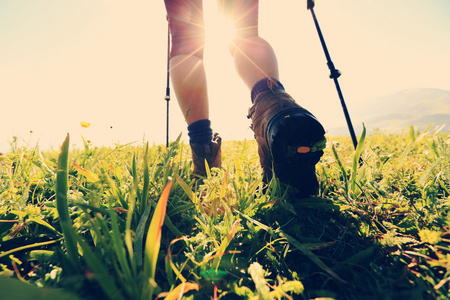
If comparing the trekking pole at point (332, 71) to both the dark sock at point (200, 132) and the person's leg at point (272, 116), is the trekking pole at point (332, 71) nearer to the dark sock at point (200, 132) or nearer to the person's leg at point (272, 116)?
the person's leg at point (272, 116)

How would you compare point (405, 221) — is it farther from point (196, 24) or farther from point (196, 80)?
point (196, 24)

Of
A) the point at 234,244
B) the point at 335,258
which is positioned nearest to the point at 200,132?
the point at 234,244

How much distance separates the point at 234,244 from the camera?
85 centimetres

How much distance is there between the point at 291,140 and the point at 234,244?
62cm

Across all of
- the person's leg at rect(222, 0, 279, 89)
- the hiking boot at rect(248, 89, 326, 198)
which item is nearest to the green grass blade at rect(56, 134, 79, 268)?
the hiking boot at rect(248, 89, 326, 198)

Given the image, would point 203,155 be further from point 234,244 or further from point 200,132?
point 234,244

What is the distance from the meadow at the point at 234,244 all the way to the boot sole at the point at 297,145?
0.35 ft

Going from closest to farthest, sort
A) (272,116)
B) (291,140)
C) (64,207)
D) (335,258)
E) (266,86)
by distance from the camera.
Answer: (64,207) → (335,258) → (291,140) → (272,116) → (266,86)

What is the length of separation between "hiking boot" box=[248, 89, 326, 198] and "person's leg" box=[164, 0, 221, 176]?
0.54 m

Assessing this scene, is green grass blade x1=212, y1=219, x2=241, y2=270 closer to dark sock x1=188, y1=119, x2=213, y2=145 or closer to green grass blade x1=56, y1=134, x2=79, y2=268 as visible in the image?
green grass blade x1=56, y1=134, x2=79, y2=268

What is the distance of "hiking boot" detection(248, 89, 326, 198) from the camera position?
1.10 m

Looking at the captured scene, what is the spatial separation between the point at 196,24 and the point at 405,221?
2.08m

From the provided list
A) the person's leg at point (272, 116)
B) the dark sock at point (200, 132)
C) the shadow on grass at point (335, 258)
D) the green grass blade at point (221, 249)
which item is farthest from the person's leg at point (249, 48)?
the green grass blade at point (221, 249)

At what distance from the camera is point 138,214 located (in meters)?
0.96
